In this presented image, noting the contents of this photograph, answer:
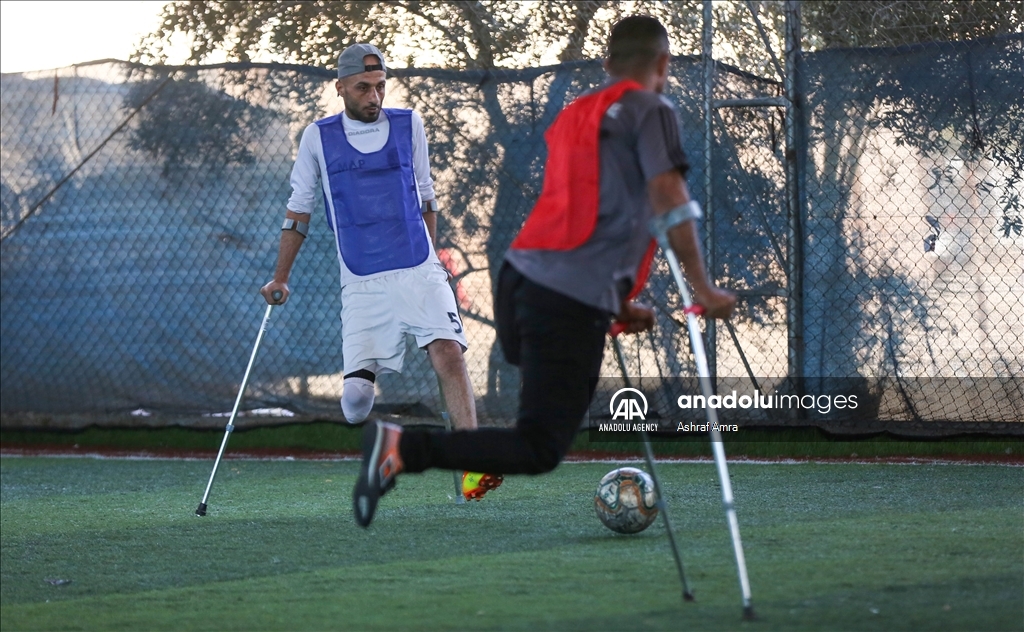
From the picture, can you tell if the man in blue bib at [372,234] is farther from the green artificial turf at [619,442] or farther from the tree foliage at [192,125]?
the tree foliage at [192,125]

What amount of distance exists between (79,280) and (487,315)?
10.6 ft

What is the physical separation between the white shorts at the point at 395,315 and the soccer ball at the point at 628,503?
1.23 m

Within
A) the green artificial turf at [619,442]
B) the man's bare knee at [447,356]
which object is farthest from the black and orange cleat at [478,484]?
the green artificial turf at [619,442]

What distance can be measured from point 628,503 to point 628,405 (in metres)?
3.16

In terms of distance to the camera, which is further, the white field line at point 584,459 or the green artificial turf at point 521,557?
the white field line at point 584,459

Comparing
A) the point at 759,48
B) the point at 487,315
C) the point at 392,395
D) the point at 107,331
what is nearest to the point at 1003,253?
the point at 759,48

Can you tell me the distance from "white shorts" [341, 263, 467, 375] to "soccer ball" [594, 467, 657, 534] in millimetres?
1234

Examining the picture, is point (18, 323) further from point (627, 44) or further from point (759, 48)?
point (627, 44)

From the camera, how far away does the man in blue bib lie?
19.1 feet

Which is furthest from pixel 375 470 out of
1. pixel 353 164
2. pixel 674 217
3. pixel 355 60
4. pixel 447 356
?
pixel 355 60

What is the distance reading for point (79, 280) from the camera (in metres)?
9.22

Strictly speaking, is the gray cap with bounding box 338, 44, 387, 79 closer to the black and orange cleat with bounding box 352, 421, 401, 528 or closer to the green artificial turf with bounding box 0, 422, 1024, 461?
the black and orange cleat with bounding box 352, 421, 401, 528

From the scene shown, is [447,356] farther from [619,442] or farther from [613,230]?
[619,442]

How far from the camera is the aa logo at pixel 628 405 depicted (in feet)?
26.2
